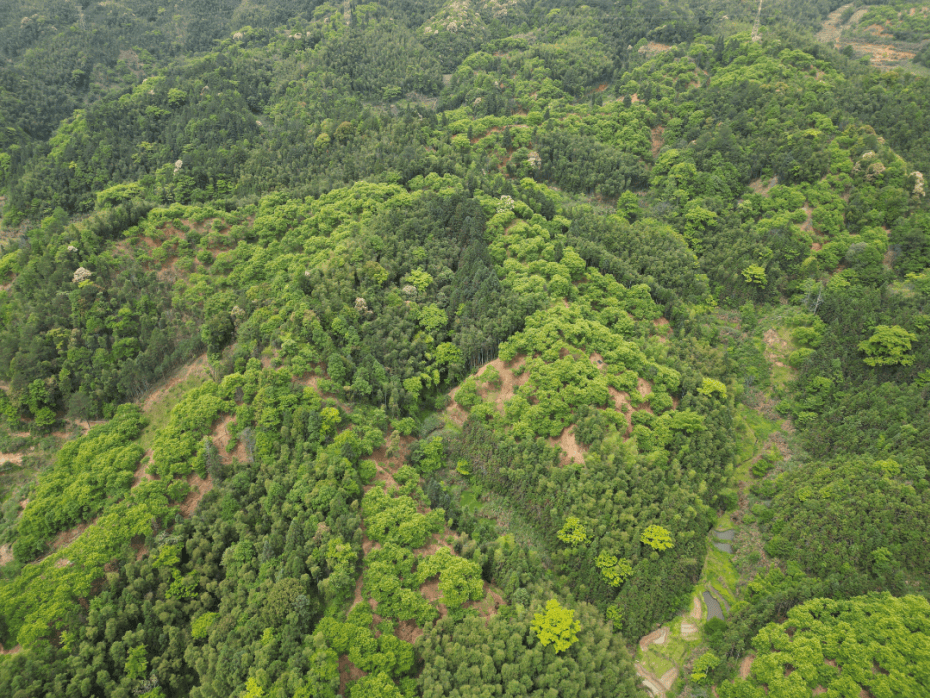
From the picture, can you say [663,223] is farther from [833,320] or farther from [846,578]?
[846,578]

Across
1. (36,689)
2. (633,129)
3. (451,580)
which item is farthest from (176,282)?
(633,129)

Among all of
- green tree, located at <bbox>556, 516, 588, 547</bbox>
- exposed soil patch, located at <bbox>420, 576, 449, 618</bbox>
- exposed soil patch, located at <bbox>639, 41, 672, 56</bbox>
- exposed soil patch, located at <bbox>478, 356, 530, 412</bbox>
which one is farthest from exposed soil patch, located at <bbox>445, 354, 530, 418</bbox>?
exposed soil patch, located at <bbox>639, 41, 672, 56</bbox>

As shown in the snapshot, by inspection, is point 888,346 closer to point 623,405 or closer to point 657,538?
point 623,405

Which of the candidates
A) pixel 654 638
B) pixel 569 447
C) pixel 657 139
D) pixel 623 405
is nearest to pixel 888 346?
pixel 623 405

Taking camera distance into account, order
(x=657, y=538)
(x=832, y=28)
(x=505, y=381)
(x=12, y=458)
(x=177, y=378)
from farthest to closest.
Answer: (x=832, y=28), (x=177, y=378), (x=505, y=381), (x=12, y=458), (x=657, y=538)

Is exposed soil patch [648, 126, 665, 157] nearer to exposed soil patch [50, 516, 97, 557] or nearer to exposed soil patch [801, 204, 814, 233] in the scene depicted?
exposed soil patch [801, 204, 814, 233]
